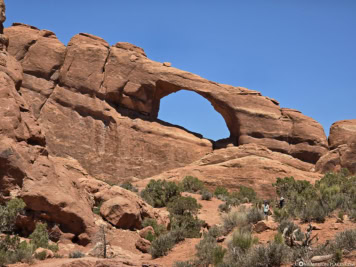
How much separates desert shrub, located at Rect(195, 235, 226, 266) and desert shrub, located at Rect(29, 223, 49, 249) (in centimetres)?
425

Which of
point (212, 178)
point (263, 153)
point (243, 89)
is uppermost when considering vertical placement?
point (243, 89)

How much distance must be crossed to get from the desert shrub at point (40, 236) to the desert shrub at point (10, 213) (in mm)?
720

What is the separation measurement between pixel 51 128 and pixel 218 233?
76.6 feet

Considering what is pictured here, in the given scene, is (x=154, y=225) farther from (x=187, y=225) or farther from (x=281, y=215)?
(x=281, y=215)

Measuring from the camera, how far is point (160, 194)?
2494 cm

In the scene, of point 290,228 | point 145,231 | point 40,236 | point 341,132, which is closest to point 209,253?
point 290,228

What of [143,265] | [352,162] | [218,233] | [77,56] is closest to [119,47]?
[77,56]

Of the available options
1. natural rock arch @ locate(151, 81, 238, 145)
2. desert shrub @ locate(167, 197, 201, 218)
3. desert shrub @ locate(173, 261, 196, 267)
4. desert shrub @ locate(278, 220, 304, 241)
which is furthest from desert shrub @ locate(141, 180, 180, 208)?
natural rock arch @ locate(151, 81, 238, 145)

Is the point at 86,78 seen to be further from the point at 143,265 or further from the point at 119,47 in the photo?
the point at 143,265

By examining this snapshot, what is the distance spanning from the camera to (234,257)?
10.3 m

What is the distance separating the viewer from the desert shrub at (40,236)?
41.4 feet

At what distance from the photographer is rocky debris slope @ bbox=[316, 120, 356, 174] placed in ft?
117

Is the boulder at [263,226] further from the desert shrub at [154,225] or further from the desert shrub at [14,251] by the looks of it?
the desert shrub at [14,251]

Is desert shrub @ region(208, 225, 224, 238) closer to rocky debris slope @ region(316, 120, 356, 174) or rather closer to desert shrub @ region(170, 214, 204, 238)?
desert shrub @ region(170, 214, 204, 238)
